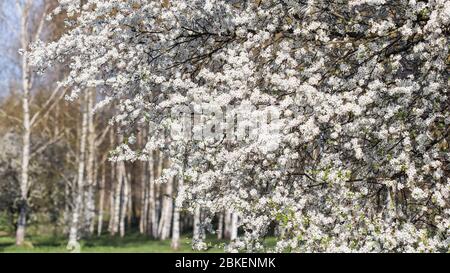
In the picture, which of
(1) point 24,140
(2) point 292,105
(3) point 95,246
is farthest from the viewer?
(3) point 95,246

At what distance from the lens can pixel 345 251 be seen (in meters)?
7.11

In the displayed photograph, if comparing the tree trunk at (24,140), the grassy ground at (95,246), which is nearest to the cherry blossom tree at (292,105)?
the grassy ground at (95,246)

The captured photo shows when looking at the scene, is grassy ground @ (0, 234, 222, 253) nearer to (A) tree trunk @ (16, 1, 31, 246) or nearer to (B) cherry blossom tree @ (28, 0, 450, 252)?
(A) tree trunk @ (16, 1, 31, 246)

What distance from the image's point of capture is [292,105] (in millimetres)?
7637

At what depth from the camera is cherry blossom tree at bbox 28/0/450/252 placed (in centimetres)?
726

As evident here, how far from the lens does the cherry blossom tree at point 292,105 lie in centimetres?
726

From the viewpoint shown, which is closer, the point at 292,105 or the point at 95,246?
the point at 292,105

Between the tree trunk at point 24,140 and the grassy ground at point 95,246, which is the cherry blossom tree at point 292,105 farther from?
the tree trunk at point 24,140

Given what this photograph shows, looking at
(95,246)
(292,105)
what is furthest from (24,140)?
(292,105)

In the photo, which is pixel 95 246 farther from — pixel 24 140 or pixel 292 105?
pixel 292 105

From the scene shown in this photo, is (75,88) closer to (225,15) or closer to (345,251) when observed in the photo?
(225,15)
